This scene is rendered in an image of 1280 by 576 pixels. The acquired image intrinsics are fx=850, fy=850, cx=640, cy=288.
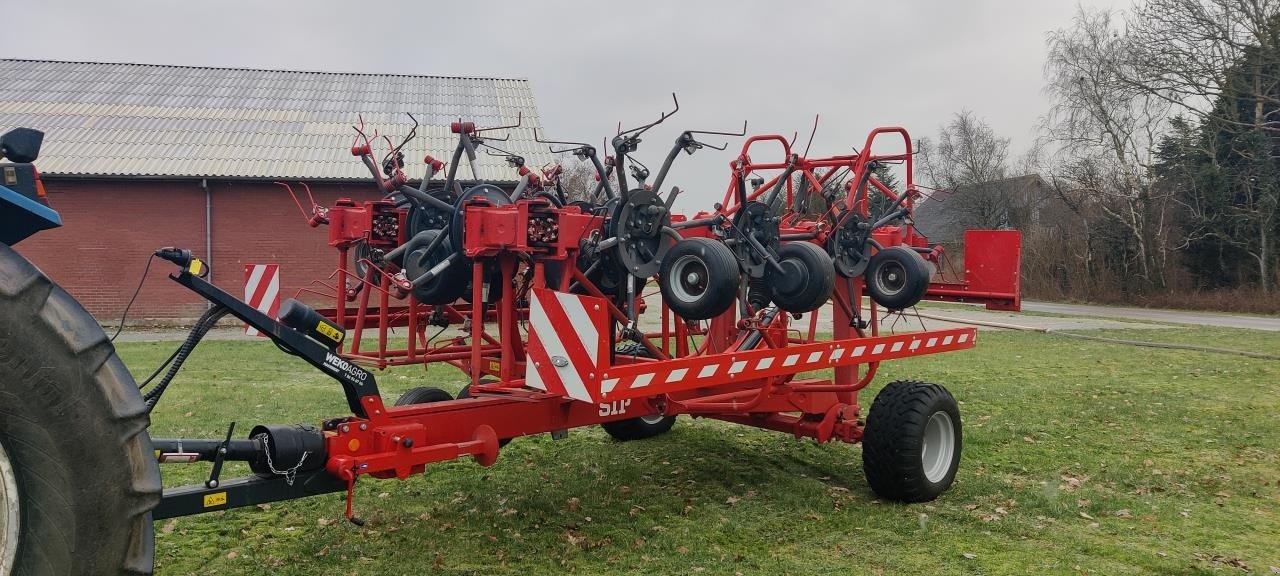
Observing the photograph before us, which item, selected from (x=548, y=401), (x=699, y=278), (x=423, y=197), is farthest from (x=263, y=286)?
(x=699, y=278)

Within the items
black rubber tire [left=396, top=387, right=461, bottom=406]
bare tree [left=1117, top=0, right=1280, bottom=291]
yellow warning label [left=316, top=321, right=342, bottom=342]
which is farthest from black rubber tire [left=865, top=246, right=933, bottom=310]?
bare tree [left=1117, top=0, right=1280, bottom=291]

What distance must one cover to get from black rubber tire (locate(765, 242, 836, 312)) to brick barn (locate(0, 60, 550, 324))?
12.2 m

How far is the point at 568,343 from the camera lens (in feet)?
13.3

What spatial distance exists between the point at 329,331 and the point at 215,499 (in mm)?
813

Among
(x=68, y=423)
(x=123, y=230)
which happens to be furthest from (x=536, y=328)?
(x=123, y=230)

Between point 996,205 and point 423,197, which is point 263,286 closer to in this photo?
point 423,197

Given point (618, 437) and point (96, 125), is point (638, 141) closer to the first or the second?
point (618, 437)

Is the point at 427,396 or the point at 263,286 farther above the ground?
the point at 263,286

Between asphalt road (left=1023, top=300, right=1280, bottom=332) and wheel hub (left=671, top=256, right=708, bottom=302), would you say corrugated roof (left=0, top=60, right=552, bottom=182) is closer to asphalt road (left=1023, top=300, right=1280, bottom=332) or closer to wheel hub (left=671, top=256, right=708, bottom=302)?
wheel hub (left=671, top=256, right=708, bottom=302)

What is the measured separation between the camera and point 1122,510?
545 cm

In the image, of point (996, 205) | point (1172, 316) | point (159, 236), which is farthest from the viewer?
point (996, 205)

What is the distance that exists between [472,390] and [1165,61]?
31.5 metres

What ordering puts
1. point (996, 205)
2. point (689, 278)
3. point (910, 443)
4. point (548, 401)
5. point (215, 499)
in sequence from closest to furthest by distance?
1. point (215, 499)
2. point (548, 401)
3. point (689, 278)
4. point (910, 443)
5. point (996, 205)

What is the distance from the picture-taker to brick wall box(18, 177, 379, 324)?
1834 cm
